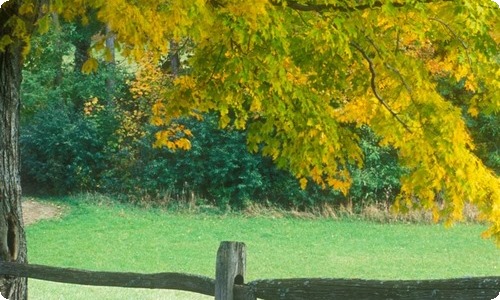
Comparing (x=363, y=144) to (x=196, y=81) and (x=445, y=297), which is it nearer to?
(x=196, y=81)

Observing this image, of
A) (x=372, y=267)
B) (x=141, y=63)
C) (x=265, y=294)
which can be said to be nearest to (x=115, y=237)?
(x=141, y=63)

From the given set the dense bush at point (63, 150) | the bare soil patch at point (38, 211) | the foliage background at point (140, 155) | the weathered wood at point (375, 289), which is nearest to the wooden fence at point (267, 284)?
the weathered wood at point (375, 289)

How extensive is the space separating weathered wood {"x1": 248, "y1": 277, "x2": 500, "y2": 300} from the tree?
7.68 feet

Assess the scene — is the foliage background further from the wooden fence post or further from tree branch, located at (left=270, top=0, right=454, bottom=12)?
the wooden fence post

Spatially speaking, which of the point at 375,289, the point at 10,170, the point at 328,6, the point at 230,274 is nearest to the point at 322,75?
the point at 328,6

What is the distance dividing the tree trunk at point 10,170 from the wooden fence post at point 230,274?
278 cm

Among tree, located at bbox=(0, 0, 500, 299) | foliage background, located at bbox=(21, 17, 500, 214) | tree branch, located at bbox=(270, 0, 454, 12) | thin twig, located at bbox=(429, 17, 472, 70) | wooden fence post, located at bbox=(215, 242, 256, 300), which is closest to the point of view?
wooden fence post, located at bbox=(215, 242, 256, 300)

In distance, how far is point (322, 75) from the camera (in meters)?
8.12

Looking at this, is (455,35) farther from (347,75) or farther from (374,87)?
(347,75)

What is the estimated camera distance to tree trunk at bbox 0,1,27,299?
6.77m

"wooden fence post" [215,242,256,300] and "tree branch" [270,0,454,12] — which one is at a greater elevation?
"tree branch" [270,0,454,12]

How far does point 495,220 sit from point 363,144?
1218 centimetres

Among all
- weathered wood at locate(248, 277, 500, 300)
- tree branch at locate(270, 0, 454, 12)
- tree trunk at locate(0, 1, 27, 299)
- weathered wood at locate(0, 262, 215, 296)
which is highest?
tree branch at locate(270, 0, 454, 12)

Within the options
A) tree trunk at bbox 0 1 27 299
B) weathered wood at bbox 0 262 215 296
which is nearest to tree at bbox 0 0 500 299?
tree trunk at bbox 0 1 27 299
